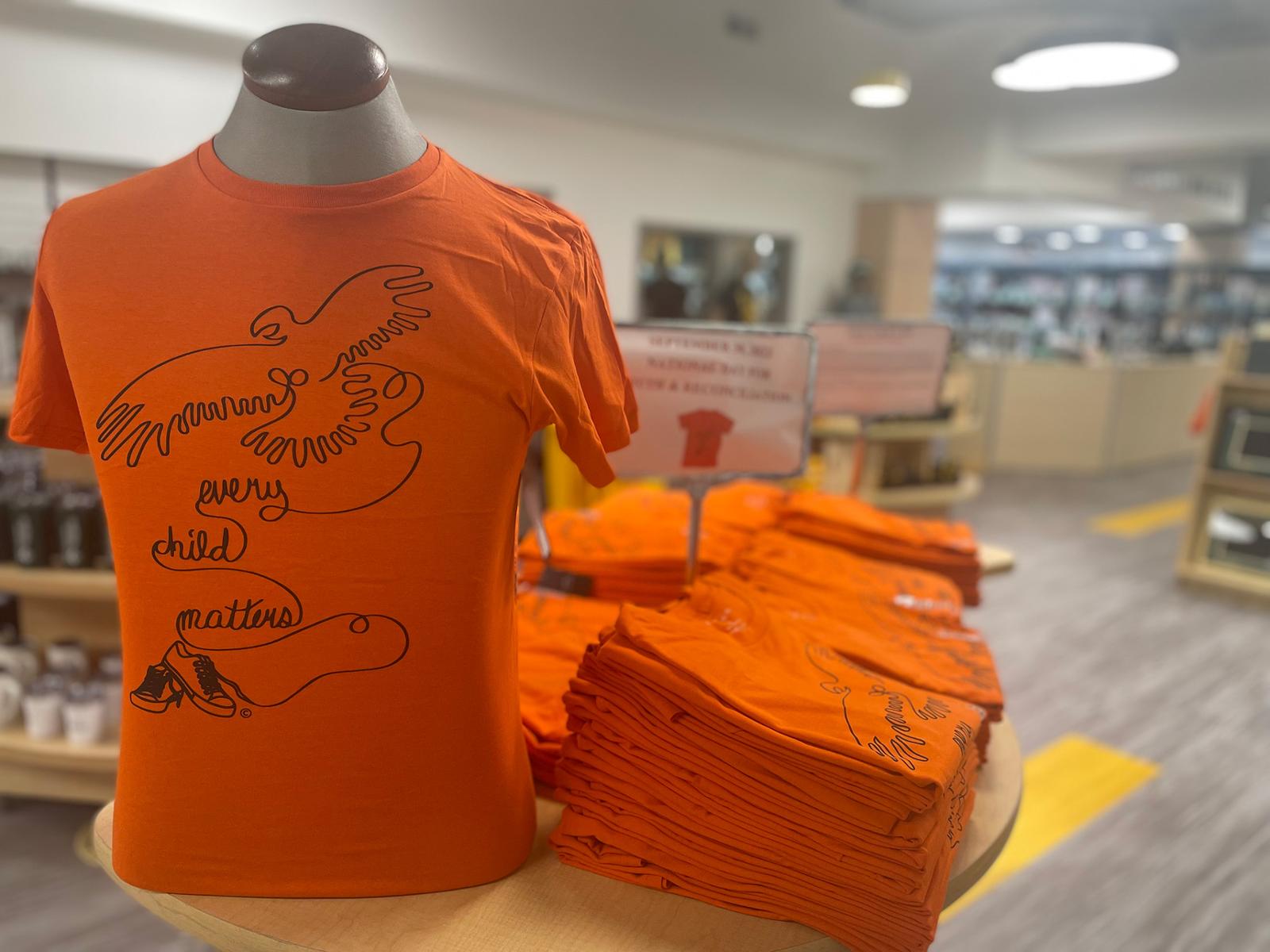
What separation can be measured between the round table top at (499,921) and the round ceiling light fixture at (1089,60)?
407cm

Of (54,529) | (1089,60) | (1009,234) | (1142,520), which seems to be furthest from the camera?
(1009,234)

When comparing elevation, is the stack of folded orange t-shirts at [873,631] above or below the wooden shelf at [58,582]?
above

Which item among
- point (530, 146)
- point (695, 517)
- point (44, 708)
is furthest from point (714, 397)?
point (530, 146)

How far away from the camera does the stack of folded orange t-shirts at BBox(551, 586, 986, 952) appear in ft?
2.76

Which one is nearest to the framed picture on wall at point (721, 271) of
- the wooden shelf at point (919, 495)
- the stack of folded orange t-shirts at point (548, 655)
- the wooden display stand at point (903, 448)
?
the wooden display stand at point (903, 448)

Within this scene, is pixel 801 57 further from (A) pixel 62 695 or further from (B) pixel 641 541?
(A) pixel 62 695

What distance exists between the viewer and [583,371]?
0.94 meters

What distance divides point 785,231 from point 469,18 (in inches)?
146

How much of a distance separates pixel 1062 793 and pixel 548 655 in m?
2.38

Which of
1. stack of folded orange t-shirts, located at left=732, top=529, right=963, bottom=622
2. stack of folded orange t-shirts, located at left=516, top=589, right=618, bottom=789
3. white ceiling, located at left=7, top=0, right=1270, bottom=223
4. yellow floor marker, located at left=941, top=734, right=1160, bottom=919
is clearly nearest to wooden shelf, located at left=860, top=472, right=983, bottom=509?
yellow floor marker, located at left=941, top=734, right=1160, bottom=919

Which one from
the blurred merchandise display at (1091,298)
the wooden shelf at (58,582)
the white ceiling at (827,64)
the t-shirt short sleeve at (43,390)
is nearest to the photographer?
the t-shirt short sleeve at (43,390)

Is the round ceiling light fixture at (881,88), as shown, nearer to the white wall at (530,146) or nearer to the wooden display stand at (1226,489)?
the white wall at (530,146)

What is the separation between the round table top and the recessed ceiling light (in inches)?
606

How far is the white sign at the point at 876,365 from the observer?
222 cm
